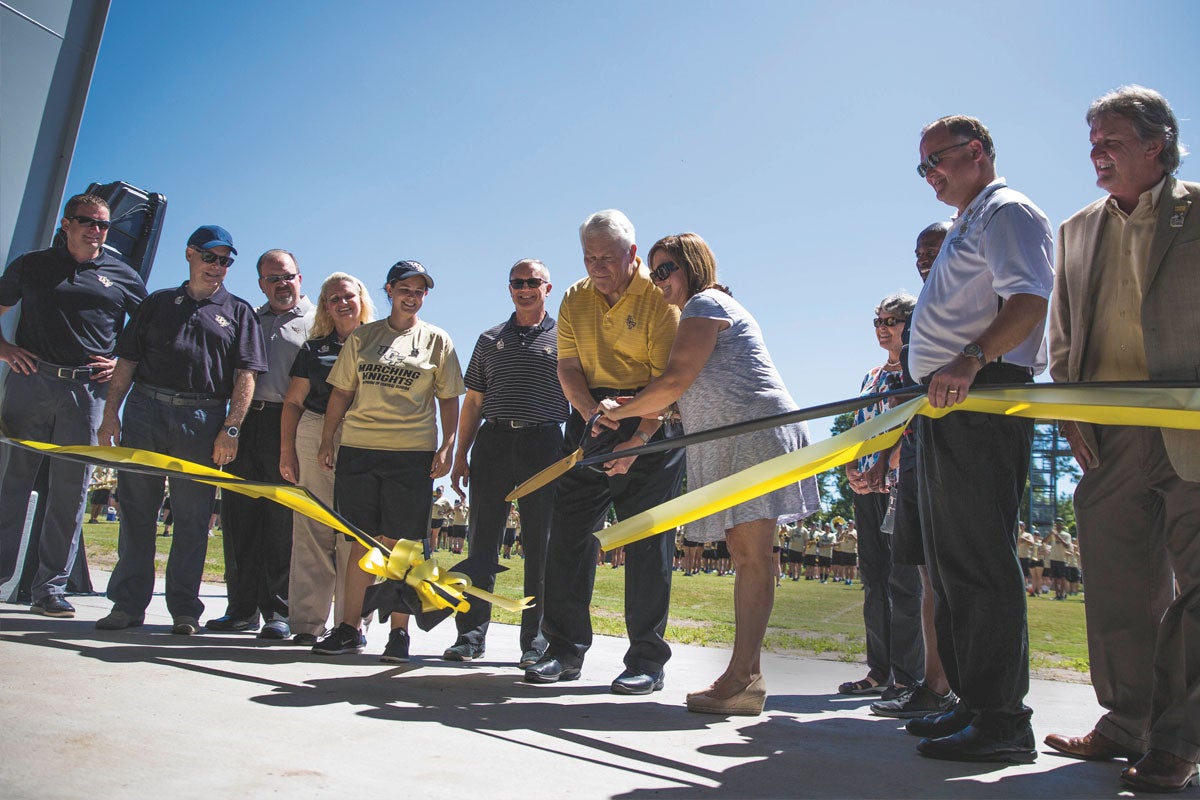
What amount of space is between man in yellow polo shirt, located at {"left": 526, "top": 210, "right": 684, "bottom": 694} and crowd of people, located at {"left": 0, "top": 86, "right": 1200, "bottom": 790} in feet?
0.05

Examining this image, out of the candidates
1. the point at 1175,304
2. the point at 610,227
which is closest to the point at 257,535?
the point at 610,227

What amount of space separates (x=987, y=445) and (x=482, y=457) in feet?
9.73

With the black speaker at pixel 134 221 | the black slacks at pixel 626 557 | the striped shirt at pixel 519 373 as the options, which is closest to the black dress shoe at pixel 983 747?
the black slacks at pixel 626 557

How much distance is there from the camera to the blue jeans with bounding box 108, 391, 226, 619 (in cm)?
493

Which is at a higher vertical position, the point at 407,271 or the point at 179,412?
the point at 407,271

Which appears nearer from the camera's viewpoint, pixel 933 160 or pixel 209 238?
pixel 933 160

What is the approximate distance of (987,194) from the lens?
294cm

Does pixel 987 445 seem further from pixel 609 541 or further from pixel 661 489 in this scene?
pixel 661 489

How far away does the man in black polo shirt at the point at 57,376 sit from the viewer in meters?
5.28

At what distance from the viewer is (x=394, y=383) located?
4824mm

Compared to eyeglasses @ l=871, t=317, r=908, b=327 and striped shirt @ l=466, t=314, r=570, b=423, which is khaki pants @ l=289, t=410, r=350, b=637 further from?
eyeglasses @ l=871, t=317, r=908, b=327

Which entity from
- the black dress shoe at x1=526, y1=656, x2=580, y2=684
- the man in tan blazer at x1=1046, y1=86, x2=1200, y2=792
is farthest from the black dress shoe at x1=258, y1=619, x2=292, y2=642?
the man in tan blazer at x1=1046, y1=86, x2=1200, y2=792

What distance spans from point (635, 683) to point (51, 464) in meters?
4.04

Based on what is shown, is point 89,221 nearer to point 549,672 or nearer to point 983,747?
point 549,672
